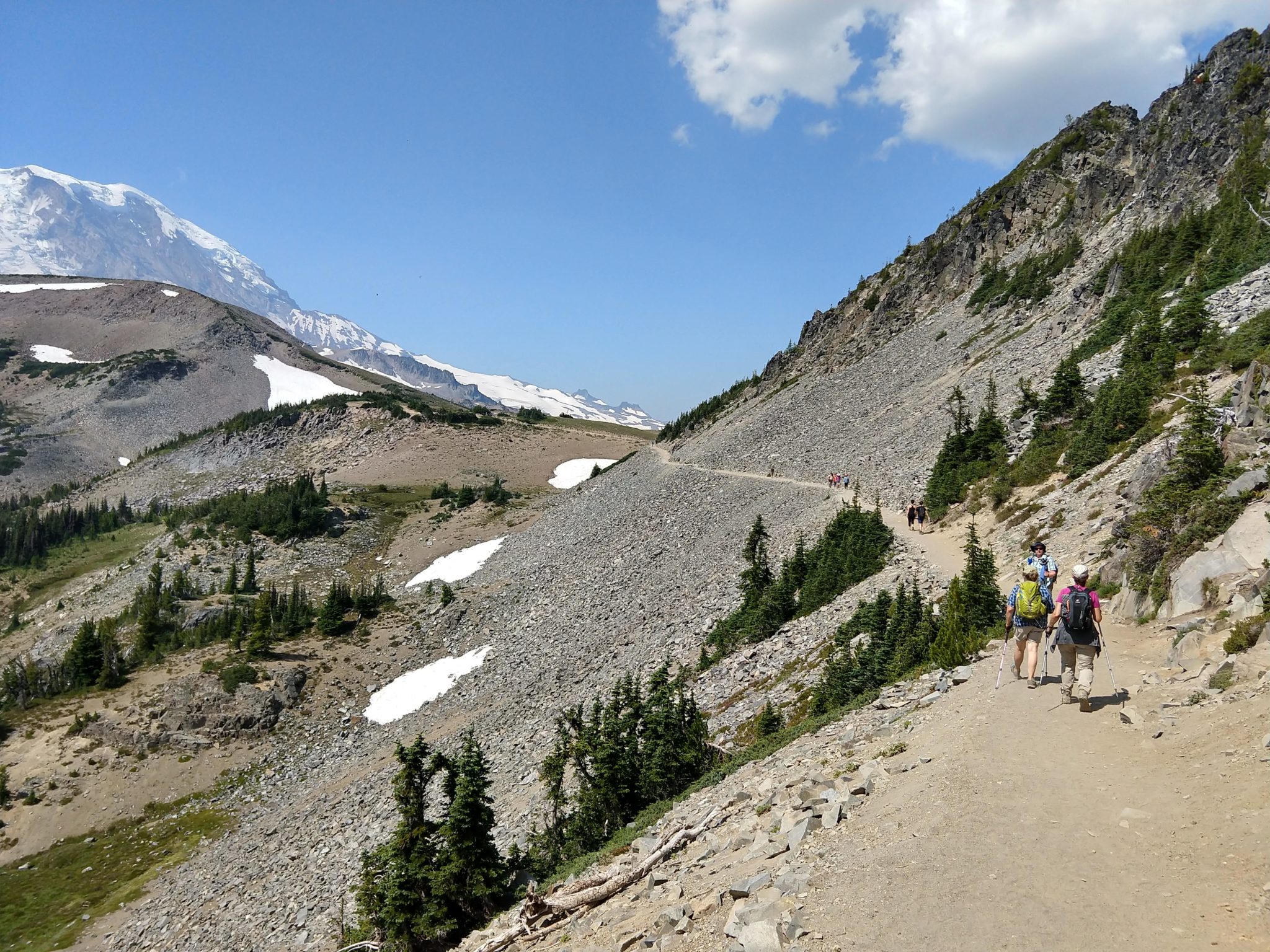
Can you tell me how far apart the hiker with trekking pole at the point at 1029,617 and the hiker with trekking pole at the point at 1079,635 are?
1.01 m

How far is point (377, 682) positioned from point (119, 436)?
169 meters

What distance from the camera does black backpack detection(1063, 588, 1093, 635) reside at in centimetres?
1069

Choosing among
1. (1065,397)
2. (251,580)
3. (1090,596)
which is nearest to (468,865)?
(1090,596)

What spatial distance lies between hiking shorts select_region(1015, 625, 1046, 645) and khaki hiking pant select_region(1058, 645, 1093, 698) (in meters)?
0.98

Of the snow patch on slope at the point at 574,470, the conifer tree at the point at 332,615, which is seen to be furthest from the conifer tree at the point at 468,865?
the snow patch on slope at the point at 574,470

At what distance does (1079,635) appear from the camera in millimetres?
10750

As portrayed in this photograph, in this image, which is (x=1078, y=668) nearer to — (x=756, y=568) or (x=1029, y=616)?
(x=1029, y=616)

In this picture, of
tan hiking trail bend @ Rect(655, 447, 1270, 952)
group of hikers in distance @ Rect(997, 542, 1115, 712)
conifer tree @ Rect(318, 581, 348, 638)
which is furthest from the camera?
conifer tree @ Rect(318, 581, 348, 638)

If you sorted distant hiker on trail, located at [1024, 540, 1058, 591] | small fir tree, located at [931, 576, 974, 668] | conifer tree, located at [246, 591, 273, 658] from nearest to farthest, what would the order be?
distant hiker on trail, located at [1024, 540, 1058, 591] < small fir tree, located at [931, 576, 974, 668] < conifer tree, located at [246, 591, 273, 658]

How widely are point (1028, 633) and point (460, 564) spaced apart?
67.9 metres

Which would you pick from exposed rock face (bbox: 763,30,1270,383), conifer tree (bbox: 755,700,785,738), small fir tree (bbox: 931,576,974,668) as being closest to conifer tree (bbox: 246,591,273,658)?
conifer tree (bbox: 755,700,785,738)

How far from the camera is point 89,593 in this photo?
8375 centimetres

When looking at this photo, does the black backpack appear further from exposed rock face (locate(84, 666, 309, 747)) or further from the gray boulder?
exposed rock face (locate(84, 666, 309, 747))

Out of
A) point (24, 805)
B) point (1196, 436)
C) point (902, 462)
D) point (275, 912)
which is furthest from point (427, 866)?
point (24, 805)
